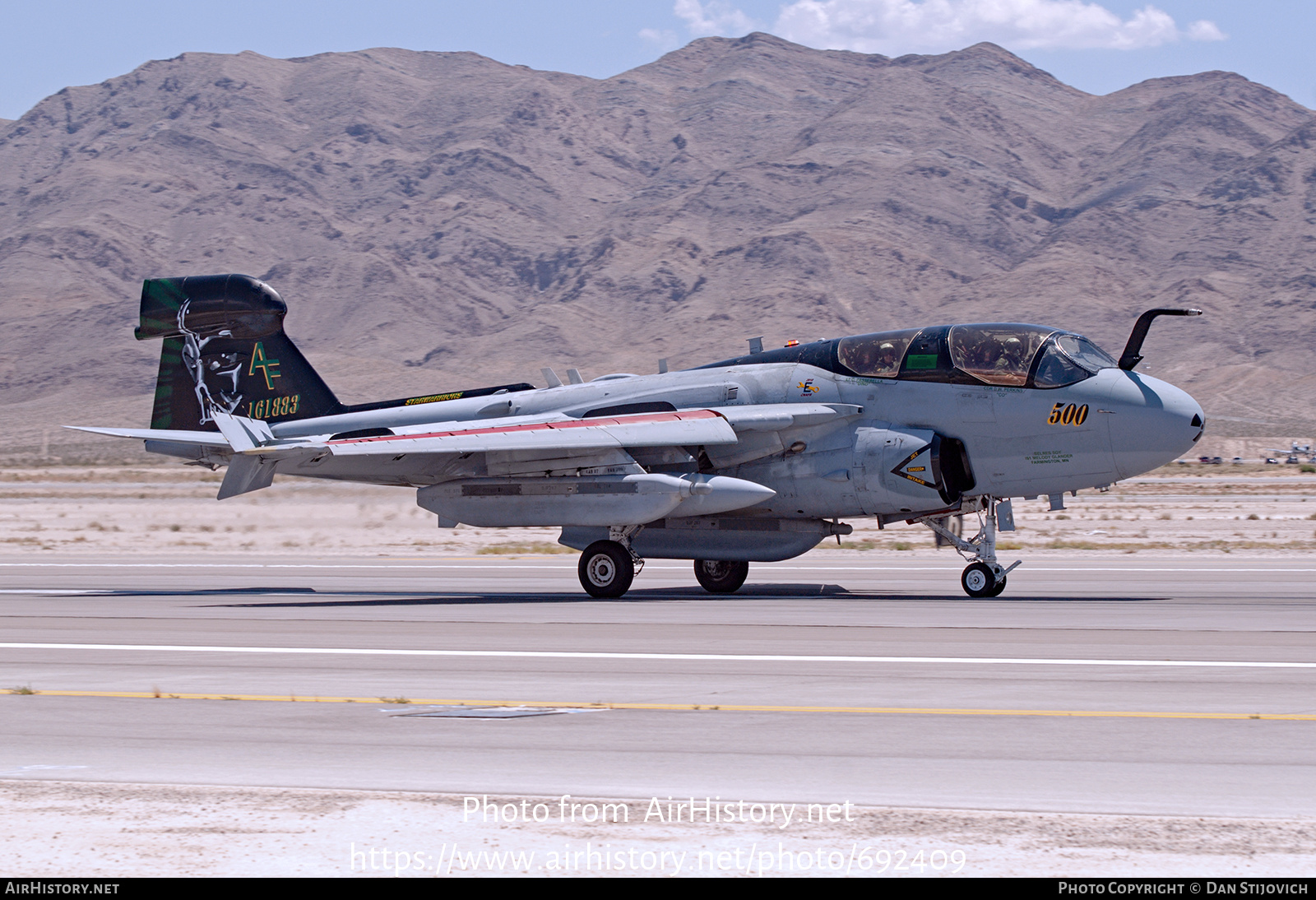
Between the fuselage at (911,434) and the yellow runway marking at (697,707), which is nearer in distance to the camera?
the yellow runway marking at (697,707)

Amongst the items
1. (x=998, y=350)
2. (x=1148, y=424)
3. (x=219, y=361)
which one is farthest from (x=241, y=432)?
(x=1148, y=424)

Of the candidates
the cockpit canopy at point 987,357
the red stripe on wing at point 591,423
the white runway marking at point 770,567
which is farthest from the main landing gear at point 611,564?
the white runway marking at point 770,567

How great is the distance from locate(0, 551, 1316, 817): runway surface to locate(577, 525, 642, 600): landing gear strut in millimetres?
487

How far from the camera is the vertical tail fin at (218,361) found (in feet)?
75.8

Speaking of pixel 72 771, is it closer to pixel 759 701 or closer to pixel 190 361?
pixel 759 701

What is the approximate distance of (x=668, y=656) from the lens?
12508 mm

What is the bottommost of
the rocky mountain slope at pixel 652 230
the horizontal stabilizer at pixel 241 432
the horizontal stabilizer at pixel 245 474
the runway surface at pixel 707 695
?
the runway surface at pixel 707 695

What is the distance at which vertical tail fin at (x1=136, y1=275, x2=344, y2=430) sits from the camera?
2311cm

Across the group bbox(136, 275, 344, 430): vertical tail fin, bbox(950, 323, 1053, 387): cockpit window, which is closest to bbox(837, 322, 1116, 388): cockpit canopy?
bbox(950, 323, 1053, 387): cockpit window

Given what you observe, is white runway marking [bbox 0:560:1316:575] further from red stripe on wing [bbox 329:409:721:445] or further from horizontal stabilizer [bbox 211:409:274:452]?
horizontal stabilizer [bbox 211:409:274:452]

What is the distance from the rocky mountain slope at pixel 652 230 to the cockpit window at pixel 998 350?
10056cm

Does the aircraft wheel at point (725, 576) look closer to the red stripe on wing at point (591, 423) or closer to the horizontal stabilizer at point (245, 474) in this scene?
the red stripe on wing at point (591, 423)

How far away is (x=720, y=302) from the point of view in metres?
136
